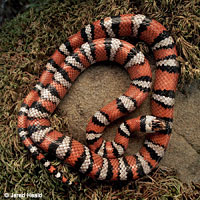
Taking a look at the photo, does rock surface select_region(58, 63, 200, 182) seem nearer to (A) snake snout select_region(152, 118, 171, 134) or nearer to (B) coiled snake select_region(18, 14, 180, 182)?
(B) coiled snake select_region(18, 14, 180, 182)

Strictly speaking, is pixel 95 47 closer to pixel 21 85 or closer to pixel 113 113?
pixel 113 113

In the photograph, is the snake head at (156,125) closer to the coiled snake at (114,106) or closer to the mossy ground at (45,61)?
the coiled snake at (114,106)

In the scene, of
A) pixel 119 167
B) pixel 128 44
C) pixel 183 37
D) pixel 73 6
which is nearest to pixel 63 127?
pixel 119 167

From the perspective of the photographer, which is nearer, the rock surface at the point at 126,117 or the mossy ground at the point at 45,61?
the mossy ground at the point at 45,61

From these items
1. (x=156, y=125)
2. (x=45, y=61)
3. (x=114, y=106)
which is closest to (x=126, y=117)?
(x=114, y=106)

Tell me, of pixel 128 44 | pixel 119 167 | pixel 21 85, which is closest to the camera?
pixel 119 167

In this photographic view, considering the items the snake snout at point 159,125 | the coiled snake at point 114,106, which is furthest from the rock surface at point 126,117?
the snake snout at point 159,125
